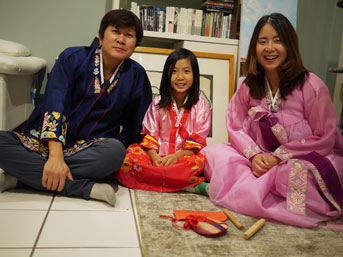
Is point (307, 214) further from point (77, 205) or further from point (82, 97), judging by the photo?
point (82, 97)

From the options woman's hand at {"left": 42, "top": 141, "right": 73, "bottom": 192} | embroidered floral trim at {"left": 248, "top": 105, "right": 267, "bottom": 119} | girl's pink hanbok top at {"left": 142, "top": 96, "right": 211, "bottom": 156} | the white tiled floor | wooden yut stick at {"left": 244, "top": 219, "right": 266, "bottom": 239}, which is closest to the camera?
the white tiled floor

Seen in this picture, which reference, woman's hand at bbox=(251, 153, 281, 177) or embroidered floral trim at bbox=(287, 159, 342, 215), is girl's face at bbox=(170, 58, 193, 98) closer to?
woman's hand at bbox=(251, 153, 281, 177)

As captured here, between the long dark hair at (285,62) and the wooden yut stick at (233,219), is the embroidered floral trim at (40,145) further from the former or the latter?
the long dark hair at (285,62)

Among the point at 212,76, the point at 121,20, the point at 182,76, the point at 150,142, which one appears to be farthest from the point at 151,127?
the point at 212,76

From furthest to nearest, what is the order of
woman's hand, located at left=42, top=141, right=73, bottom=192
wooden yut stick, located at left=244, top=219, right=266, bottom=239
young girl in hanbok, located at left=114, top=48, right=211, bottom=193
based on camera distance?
young girl in hanbok, located at left=114, top=48, right=211, bottom=193, woman's hand, located at left=42, top=141, right=73, bottom=192, wooden yut stick, located at left=244, top=219, right=266, bottom=239

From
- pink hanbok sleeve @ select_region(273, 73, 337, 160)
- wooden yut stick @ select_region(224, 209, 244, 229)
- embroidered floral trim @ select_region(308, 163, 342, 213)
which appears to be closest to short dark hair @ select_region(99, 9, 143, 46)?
pink hanbok sleeve @ select_region(273, 73, 337, 160)

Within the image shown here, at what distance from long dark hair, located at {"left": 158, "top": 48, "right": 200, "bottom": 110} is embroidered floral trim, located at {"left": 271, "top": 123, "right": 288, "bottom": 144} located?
0.50 metres

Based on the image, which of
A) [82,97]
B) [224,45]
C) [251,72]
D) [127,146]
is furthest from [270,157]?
[224,45]

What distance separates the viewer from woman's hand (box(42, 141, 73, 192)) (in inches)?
57.8

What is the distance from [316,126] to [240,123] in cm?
39

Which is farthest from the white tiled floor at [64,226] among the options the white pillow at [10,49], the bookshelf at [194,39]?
the bookshelf at [194,39]

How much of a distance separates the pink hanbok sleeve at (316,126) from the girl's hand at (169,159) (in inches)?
19.7

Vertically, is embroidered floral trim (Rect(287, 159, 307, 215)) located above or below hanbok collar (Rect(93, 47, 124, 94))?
below

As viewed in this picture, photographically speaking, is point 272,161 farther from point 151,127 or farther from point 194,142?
point 151,127
